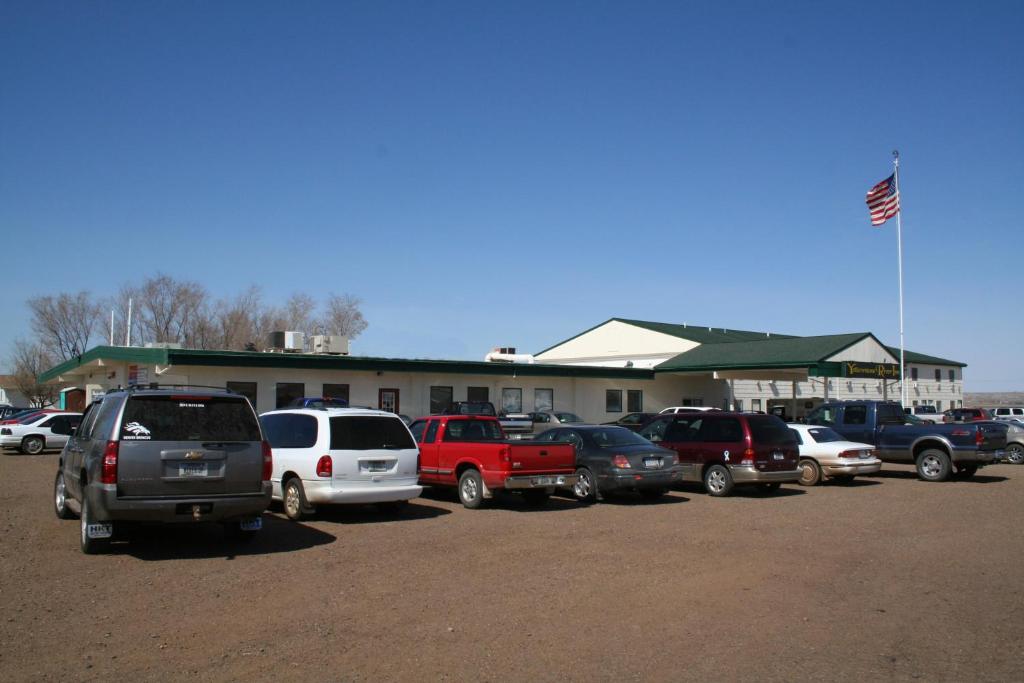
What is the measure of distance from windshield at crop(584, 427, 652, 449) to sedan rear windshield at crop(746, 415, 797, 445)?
225 cm

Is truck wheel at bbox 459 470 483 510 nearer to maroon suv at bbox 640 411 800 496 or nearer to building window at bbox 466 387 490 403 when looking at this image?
maroon suv at bbox 640 411 800 496

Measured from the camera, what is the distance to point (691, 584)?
8.78 metres

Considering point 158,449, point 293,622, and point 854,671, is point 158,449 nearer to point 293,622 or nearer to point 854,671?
point 293,622

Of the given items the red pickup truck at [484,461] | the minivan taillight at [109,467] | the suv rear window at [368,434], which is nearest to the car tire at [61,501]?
the minivan taillight at [109,467]

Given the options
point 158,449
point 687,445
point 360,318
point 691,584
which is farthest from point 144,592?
point 360,318

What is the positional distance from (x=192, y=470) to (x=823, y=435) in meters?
15.1

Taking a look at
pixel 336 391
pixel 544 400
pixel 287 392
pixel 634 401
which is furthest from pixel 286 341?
pixel 634 401

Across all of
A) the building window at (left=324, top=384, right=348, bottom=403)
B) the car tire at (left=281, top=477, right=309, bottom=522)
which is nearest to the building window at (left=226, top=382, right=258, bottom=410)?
the building window at (left=324, top=384, right=348, bottom=403)

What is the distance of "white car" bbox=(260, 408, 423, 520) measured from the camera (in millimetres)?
12547

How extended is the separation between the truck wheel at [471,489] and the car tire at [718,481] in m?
5.26

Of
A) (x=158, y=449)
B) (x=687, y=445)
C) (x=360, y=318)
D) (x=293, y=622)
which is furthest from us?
(x=360, y=318)

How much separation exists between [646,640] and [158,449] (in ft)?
19.4

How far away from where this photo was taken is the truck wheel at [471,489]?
14633mm

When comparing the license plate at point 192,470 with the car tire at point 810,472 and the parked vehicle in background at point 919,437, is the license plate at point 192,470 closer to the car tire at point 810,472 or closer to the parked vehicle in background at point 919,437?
the car tire at point 810,472
